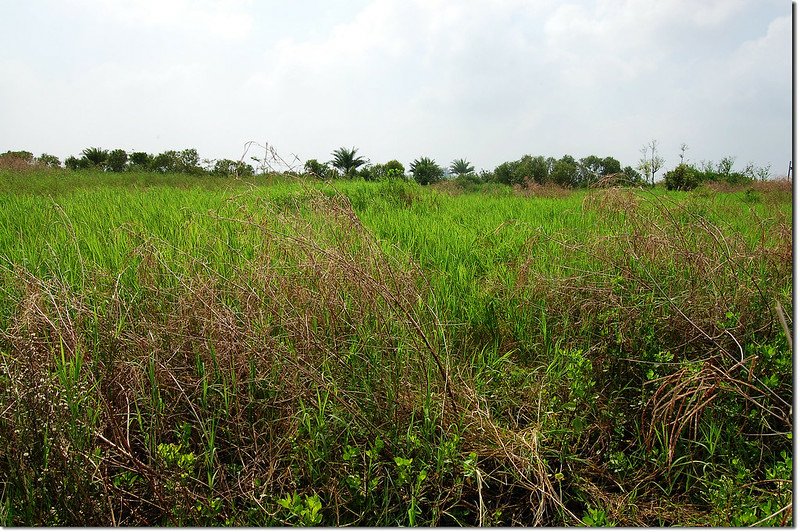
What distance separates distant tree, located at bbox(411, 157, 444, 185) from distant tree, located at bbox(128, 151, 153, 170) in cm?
497

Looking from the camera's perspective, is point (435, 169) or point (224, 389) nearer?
point (224, 389)

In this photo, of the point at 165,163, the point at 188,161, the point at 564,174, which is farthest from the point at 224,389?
the point at 564,174

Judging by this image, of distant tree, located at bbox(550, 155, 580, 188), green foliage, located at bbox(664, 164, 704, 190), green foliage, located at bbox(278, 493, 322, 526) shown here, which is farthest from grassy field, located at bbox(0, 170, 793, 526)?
distant tree, located at bbox(550, 155, 580, 188)

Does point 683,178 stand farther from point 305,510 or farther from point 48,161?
point 48,161

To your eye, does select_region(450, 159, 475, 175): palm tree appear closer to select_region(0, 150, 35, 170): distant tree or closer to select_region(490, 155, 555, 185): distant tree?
select_region(490, 155, 555, 185): distant tree

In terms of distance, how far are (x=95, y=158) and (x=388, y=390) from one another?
37.7ft

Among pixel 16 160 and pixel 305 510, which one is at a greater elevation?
pixel 16 160

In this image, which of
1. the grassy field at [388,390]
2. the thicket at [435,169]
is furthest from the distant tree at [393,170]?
the grassy field at [388,390]

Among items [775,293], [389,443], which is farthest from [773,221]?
[389,443]

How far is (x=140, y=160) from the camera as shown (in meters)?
9.67

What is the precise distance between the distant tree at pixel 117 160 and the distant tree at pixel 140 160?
182 mm

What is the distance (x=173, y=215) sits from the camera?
4.19 meters

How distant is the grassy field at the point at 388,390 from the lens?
1580 mm

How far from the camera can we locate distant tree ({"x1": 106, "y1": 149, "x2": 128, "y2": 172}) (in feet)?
32.7
